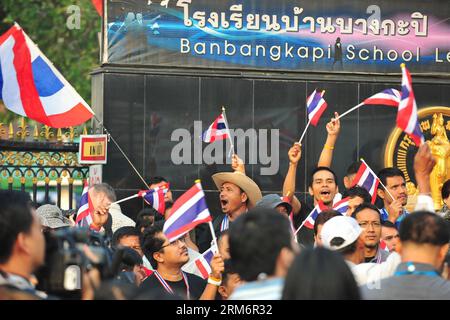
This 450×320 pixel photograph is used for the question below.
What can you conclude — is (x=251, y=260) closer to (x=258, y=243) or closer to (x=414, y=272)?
(x=258, y=243)

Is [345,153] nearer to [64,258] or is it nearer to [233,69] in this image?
[233,69]

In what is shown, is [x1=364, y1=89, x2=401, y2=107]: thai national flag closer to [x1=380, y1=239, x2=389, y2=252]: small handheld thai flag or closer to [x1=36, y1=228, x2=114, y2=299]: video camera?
[x1=380, y1=239, x2=389, y2=252]: small handheld thai flag

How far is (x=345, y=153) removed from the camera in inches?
661

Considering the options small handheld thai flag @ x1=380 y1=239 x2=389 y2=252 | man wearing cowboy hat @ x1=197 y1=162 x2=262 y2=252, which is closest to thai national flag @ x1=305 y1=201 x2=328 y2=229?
man wearing cowboy hat @ x1=197 y1=162 x2=262 y2=252

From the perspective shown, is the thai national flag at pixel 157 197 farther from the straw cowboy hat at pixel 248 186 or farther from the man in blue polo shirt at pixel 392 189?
the man in blue polo shirt at pixel 392 189

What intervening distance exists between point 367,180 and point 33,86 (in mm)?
3540

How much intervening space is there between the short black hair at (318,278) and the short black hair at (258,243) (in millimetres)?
531

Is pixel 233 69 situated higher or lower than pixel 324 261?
higher

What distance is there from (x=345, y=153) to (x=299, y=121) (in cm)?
71

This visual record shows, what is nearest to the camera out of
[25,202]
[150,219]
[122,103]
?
[25,202]

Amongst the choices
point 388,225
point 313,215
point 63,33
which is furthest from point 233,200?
point 63,33

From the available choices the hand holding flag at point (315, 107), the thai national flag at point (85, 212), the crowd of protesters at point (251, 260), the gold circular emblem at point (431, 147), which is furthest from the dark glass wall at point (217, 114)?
the crowd of protesters at point (251, 260)

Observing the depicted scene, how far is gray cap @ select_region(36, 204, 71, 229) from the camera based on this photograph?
1186 centimetres

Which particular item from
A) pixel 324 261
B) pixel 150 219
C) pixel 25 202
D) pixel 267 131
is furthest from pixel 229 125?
pixel 324 261
